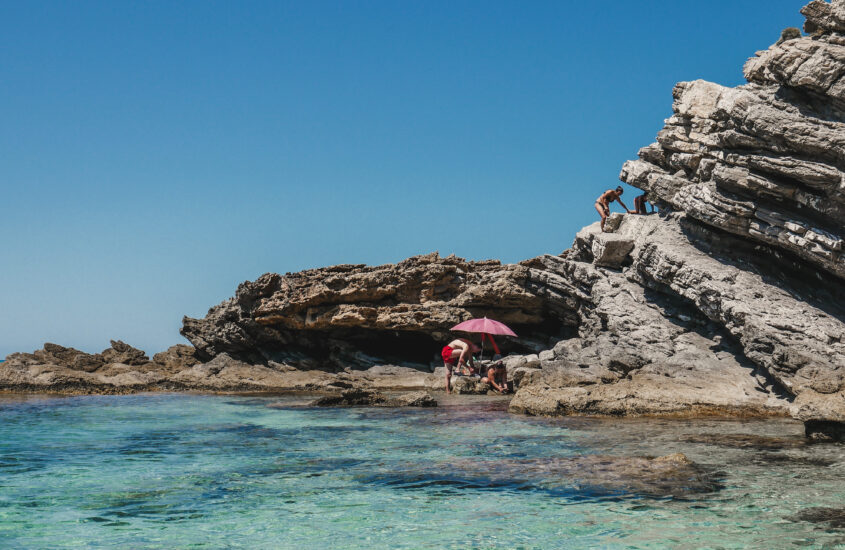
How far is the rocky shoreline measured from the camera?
14891mm

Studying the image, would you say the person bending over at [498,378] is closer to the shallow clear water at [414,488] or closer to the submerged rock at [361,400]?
the submerged rock at [361,400]

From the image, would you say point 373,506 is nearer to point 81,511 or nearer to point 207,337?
point 81,511

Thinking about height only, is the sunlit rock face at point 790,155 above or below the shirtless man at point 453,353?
above

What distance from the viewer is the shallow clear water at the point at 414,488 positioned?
663 cm

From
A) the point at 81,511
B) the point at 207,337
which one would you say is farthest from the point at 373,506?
the point at 207,337

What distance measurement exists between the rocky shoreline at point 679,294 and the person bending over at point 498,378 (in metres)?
0.55

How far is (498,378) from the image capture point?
22578mm

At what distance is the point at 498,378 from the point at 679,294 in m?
6.66

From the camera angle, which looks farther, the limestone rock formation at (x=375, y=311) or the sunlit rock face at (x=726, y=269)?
the limestone rock formation at (x=375, y=311)

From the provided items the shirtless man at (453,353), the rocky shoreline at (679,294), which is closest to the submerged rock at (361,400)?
the shirtless man at (453,353)

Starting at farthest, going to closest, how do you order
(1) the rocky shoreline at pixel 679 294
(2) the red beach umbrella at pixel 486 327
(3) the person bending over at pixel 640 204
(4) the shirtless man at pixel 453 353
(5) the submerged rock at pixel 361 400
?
(3) the person bending over at pixel 640 204 → (4) the shirtless man at pixel 453 353 → (2) the red beach umbrella at pixel 486 327 → (5) the submerged rock at pixel 361 400 → (1) the rocky shoreline at pixel 679 294

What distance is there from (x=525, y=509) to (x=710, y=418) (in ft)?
28.4

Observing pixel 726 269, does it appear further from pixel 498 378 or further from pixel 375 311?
pixel 375 311

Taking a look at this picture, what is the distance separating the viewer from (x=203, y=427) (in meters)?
15.9
